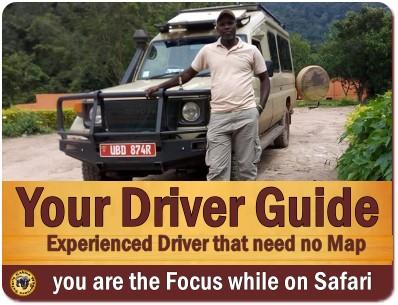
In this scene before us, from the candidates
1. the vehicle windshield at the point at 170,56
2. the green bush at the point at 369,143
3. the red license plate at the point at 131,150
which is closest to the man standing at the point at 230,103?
the red license plate at the point at 131,150

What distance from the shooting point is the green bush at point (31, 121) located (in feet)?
11.4

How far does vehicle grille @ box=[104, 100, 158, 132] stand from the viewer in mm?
3820

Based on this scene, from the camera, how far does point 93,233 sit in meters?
3.12

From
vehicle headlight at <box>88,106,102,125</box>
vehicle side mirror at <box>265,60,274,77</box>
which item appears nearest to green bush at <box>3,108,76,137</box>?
vehicle headlight at <box>88,106,102,125</box>

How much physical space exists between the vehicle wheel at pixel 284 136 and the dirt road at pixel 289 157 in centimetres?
6

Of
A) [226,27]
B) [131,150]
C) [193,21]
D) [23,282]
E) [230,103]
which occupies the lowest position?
[23,282]

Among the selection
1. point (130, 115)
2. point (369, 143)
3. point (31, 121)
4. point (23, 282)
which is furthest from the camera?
point (31, 121)

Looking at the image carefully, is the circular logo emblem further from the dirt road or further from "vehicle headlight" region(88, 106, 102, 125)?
"vehicle headlight" region(88, 106, 102, 125)

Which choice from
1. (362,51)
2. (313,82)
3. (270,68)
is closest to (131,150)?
(313,82)

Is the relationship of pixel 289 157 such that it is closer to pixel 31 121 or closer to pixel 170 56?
pixel 170 56

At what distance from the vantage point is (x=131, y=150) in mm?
3604

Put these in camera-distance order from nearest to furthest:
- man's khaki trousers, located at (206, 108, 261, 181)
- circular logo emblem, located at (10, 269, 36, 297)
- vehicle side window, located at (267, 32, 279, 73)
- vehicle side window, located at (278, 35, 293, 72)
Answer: circular logo emblem, located at (10, 269, 36, 297), man's khaki trousers, located at (206, 108, 261, 181), vehicle side window, located at (278, 35, 293, 72), vehicle side window, located at (267, 32, 279, 73)

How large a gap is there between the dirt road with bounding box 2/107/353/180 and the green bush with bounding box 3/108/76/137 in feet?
0.22

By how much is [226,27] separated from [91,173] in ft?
4.00
